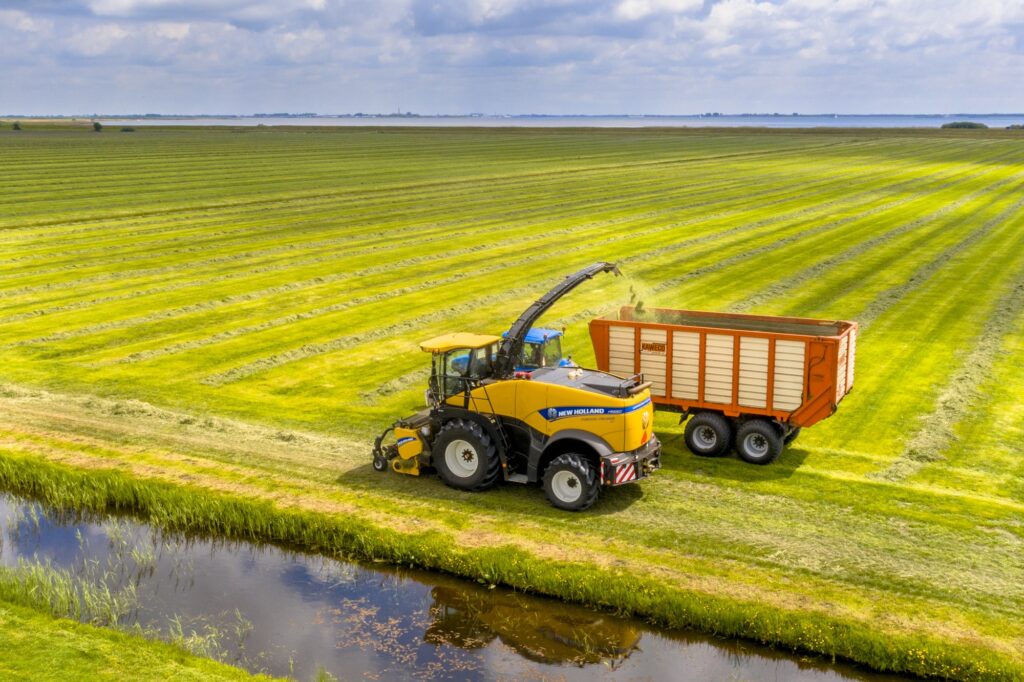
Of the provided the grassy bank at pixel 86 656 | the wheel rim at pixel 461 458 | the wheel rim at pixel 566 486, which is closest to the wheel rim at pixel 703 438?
the wheel rim at pixel 566 486

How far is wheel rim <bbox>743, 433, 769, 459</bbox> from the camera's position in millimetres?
20094

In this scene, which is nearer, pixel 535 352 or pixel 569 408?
pixel 569 408

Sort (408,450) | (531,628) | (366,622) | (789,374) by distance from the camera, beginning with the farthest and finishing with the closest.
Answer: (789,374) → (408,450) → (366,622) → (531,628)

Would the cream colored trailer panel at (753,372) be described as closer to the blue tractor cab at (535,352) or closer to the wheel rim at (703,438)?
the wheel rim at (703,438)

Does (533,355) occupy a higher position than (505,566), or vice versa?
(533,355)

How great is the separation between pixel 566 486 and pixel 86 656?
8.17m

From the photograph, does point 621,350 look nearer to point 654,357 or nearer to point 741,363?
point 654,357

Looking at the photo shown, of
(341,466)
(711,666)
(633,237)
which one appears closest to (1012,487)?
(711,666)

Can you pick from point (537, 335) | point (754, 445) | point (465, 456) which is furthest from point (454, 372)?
point (754, 445)

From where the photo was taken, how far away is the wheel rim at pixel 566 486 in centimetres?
1745

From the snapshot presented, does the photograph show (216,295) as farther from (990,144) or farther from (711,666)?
(990,144)

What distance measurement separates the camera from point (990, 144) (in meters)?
136

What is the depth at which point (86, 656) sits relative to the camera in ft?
42.0

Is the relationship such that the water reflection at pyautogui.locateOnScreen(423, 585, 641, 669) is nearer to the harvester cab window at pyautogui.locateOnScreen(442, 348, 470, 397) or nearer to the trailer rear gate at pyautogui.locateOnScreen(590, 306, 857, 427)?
the harvester cab window at pyautogui.locateOnScreen(442, 348, 470, 397)
